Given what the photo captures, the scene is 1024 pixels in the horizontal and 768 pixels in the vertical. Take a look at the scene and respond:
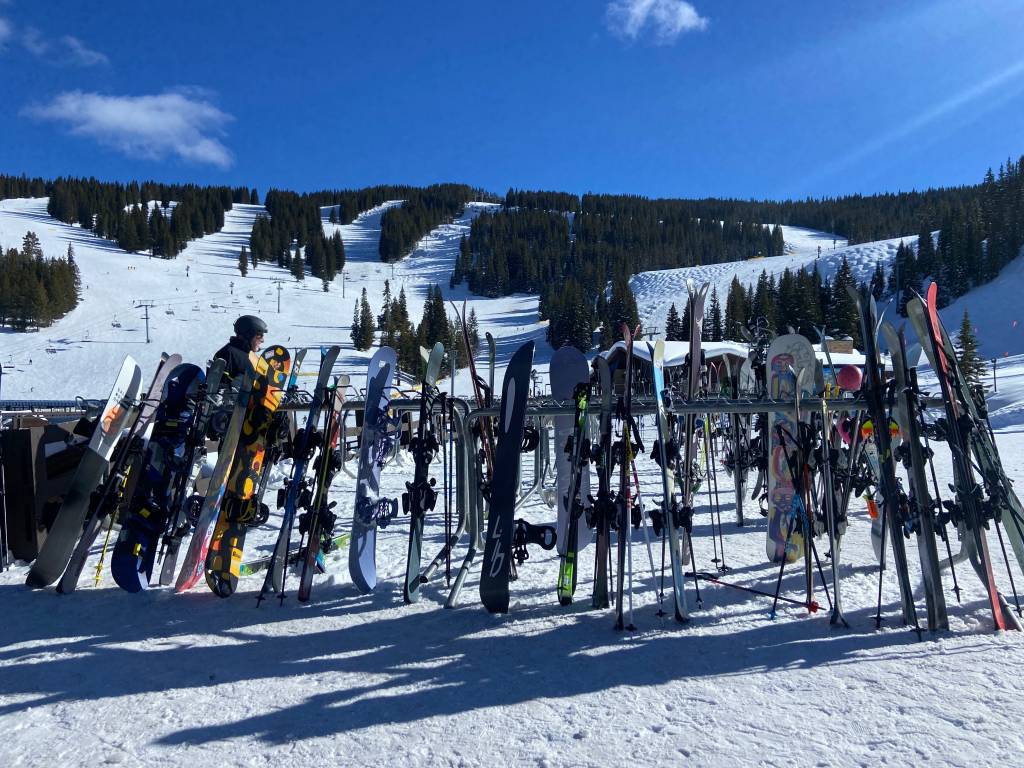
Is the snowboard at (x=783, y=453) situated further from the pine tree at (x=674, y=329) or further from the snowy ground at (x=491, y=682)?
the pine tree at (x=674, y=329)

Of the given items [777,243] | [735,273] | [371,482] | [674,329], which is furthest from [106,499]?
[777,243]

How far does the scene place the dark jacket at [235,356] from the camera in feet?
15.7

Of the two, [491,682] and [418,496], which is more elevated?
[418,496]

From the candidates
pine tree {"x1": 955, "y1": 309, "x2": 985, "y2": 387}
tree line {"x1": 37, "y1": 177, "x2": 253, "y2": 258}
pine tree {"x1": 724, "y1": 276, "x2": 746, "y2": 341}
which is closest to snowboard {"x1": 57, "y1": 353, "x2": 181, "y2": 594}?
pine tree {"x1": 955, "y1": 309, "x2": 985, "y2": 387}

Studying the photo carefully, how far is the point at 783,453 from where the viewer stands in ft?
16.9

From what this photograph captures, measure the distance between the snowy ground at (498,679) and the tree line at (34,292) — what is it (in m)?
68.6

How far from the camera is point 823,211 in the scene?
135625 mm

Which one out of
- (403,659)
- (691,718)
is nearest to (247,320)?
(403,659)

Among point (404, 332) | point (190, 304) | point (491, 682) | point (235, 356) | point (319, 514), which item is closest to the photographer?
point (491, 682)

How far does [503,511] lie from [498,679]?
1077mm

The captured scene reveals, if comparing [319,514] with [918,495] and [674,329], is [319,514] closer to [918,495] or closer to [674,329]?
[918,495]

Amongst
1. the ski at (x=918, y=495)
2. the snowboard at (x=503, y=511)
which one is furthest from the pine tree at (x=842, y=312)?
the snowboard at (x=503, y=511)

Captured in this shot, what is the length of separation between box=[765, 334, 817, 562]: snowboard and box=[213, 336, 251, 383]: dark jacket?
440cm

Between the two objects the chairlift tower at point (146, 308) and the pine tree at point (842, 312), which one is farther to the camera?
the chairlift tower at point (146, 308)
